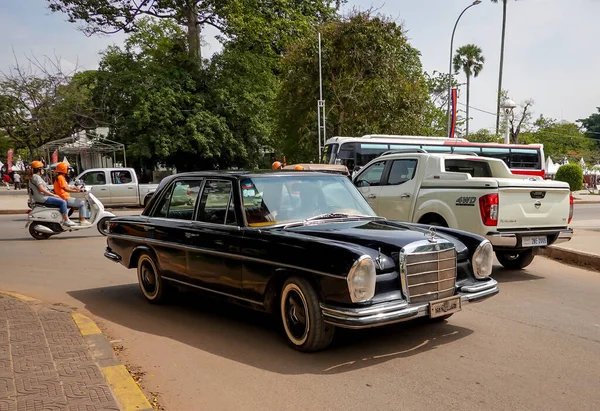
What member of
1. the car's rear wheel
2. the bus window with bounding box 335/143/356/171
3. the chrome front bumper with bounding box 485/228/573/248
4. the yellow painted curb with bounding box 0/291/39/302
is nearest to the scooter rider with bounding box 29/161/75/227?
the yellow painted curb with bounding box 0/291/39/302

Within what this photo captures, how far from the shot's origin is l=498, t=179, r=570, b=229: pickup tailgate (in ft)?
24.9

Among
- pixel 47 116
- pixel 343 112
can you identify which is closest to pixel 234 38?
pixel 343 112

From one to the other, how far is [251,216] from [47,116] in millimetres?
36885

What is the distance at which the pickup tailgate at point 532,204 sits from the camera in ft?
24.9

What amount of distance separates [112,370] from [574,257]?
812 centimetres

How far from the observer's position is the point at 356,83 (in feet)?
89.5

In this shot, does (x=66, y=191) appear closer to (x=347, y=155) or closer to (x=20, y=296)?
(x=20, y=296)

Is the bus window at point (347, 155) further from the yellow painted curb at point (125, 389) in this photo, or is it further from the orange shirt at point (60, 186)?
the yellow painted curb at point (125, 389)

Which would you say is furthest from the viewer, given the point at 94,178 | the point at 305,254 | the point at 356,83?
the point at 356,83

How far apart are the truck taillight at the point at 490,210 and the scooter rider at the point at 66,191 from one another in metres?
9.39

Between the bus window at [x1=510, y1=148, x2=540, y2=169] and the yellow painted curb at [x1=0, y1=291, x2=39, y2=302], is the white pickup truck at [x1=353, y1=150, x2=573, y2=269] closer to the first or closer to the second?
the yellow painted curb at [x1=0, y1=291, x2=39, y2=302]

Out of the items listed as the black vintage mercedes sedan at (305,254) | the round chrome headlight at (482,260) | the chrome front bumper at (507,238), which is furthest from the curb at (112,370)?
the chrome front bumper at (507,238)

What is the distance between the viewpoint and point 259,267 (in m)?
5.00

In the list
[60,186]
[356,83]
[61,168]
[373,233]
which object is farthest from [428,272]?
[356,83]
